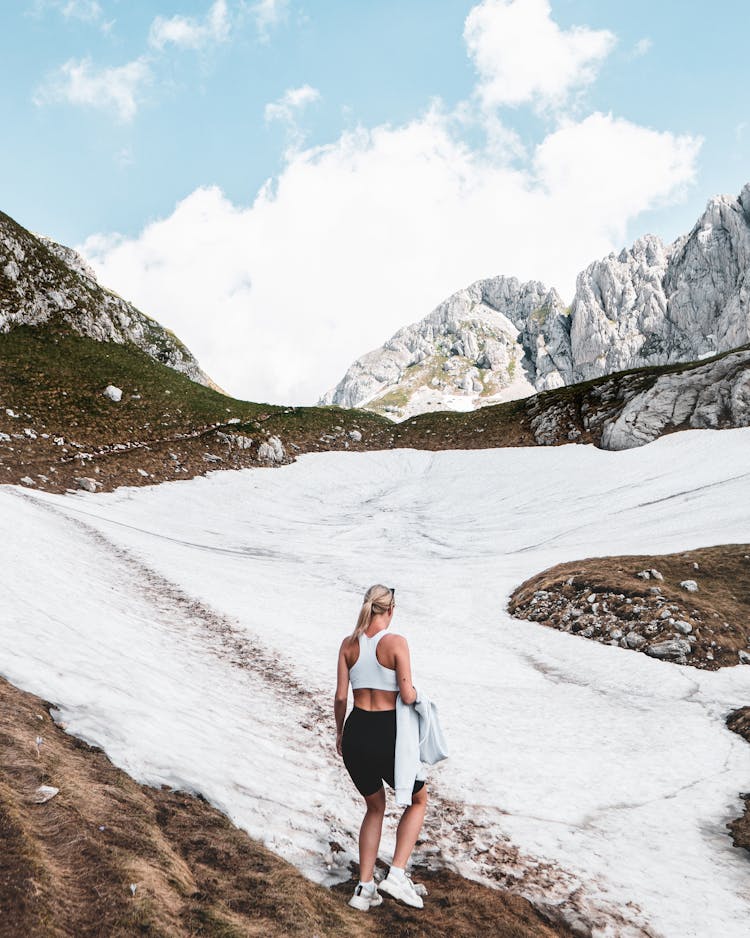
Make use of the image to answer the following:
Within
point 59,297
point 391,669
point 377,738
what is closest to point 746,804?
point 377,738

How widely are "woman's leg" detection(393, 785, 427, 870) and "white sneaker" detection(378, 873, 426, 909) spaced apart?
134 mm

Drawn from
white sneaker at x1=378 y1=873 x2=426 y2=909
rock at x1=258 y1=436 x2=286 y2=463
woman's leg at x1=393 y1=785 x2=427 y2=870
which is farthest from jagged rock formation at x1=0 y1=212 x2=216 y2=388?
white sneaker at x1=378 y1=873 x2=426 y2=909

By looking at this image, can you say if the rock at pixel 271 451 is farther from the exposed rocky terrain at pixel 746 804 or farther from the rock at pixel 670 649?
the exposed rocky terrain at pixel 746 804

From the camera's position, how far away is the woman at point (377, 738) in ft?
17.8

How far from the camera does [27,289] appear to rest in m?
60.6

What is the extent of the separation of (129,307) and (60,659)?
245 ft

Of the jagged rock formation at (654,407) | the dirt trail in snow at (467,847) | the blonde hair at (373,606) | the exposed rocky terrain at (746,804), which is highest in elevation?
the jagged rock formation at (654,407)

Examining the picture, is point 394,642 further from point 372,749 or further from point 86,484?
point 86,484

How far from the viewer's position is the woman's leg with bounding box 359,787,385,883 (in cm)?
539

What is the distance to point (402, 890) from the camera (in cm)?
545

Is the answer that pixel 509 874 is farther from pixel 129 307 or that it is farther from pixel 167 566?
A: pixel 129 307

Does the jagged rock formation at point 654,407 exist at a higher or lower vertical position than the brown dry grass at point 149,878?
higher

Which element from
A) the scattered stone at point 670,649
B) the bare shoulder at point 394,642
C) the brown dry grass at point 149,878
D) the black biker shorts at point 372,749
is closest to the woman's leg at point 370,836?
the black biker shorts at point 372,749

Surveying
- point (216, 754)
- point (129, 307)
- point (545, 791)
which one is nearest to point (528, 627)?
point (545, 791)
